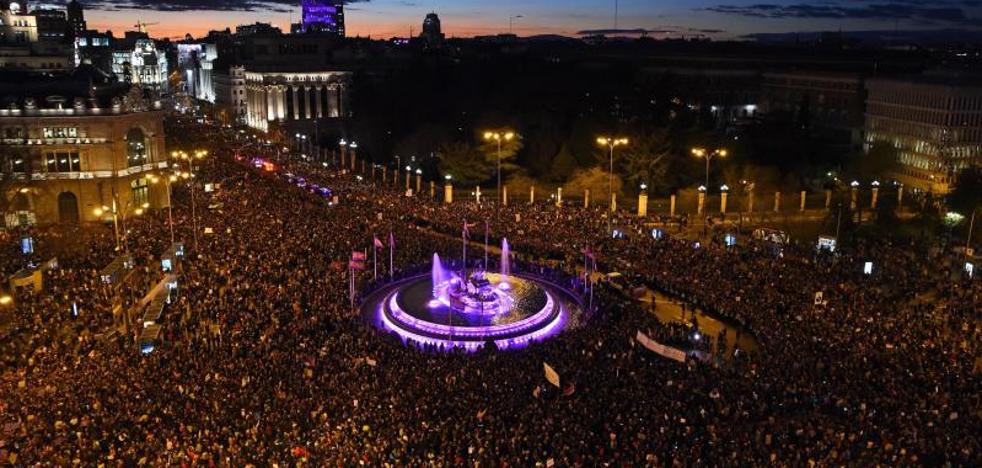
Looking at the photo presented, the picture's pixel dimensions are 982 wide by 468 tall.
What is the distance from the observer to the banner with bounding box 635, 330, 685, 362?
24.7m

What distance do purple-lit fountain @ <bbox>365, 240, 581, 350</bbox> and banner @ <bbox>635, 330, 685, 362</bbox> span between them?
427 centimetres

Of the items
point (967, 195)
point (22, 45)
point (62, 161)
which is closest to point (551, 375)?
point (967, 195)

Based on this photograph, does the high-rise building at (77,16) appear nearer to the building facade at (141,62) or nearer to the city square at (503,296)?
the building facade at (141,62)

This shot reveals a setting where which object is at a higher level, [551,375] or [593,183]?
[593,183]

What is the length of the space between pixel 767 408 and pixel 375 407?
33.9 ft

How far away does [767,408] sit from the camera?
20641mm

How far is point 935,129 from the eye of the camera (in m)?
64.9

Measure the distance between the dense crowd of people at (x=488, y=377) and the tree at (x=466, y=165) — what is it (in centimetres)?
2680

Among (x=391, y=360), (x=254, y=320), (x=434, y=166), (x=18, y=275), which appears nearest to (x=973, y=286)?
(x=391, y=360)

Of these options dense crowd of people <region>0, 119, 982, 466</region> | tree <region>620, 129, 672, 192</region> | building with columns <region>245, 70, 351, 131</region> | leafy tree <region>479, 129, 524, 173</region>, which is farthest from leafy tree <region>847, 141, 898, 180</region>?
building with columns <region>245, 70, 351, 131</region>

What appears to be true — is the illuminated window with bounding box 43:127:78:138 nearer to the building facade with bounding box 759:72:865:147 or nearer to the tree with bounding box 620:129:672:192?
the tree with bounding box 620:129:672:192

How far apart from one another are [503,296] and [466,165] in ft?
99.8

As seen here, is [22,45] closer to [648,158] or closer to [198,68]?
[648,158]

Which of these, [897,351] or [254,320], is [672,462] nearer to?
[897,351]
